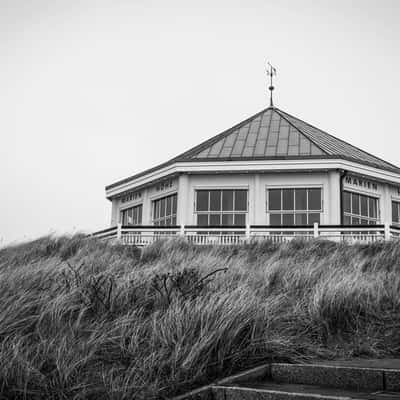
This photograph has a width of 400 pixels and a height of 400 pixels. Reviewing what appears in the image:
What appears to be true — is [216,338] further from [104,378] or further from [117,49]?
[117,49]

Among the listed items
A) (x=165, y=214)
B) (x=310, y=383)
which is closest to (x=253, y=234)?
(x=165, y=214)

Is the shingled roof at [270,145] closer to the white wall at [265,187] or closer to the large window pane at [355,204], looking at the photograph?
the white wall at [265,187]

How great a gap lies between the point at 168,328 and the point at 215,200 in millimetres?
15105

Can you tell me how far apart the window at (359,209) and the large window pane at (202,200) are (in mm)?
5406

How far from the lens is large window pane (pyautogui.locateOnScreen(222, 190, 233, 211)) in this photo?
61.6 ft

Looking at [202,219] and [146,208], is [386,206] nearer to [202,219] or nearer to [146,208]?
[202,219]

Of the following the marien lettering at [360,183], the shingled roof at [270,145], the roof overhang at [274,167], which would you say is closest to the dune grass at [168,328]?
the roof overhang at [274,167]

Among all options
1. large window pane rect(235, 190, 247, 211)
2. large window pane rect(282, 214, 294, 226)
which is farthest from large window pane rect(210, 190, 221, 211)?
large window pane rect(282, 214, 294, 226)

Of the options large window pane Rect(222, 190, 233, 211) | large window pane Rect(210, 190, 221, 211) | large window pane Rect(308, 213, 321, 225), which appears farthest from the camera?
large window pane Rect(210, 190, 221, 211)

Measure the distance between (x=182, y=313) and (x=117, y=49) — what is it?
78.4 feet

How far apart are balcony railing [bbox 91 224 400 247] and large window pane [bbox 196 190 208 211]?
Result: 3130 millimetres

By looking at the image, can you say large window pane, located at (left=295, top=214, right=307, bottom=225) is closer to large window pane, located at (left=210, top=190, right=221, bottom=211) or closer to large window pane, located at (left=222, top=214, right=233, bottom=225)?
large window pane, located at (left=222, top=214, right=233, bottom=225)

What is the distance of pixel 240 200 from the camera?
18.7 metres

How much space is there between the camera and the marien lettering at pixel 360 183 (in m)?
18.5
